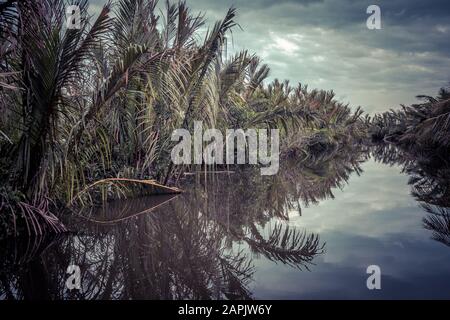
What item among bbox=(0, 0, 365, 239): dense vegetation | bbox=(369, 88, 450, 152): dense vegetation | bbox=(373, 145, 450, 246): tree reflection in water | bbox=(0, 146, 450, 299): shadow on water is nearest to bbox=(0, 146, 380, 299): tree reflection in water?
bbox=(0, 146, 450, 299): shadow on water

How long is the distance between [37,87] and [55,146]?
90 cm

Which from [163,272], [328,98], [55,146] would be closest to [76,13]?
[55,146]

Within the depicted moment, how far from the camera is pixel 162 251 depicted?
16.3ft

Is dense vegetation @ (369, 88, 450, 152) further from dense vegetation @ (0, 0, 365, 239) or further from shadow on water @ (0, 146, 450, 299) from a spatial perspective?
dense vegetation @ (0, 0, 365, 239)

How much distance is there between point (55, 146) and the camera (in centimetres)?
584

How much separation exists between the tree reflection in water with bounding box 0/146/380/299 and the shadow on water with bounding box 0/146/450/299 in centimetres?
1

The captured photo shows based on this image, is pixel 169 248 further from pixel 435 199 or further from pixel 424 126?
pixel 424 126

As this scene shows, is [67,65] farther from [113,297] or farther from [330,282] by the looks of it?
[330,282]

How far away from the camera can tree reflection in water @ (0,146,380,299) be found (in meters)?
3.75

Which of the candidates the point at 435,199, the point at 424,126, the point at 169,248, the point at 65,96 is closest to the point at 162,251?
the point at 169,248

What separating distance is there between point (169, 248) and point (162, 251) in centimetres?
16
